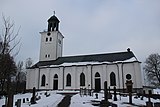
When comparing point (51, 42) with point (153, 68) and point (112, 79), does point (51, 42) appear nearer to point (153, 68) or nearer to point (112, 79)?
point (112, 79)

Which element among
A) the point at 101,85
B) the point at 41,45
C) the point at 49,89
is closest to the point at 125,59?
the point at 101,85

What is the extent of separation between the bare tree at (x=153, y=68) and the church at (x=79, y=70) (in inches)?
299

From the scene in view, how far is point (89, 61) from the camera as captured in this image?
3816cm

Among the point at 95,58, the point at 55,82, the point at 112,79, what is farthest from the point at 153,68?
the point at 55,82

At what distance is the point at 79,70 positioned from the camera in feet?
122

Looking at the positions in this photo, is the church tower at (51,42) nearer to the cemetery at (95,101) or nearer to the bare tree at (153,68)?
the cemetery at (95,101)

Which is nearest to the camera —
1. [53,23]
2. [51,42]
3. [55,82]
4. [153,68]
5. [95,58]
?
[55,82]

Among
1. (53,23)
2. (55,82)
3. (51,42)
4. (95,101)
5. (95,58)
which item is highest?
(53,23)

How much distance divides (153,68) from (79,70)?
1795 cm

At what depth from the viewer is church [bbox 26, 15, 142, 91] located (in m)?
33.9

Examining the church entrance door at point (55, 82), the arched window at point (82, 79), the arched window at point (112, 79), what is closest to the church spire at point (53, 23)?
the church entrance door at point (55, 82)

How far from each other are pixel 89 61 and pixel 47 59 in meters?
11.7

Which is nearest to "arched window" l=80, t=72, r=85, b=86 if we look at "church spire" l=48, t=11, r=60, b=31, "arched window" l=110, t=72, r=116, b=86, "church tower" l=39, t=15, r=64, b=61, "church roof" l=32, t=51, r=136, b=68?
"church roof" l=32, t=51, r=136, b=68

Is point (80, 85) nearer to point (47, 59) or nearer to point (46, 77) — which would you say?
point (46, 77)
